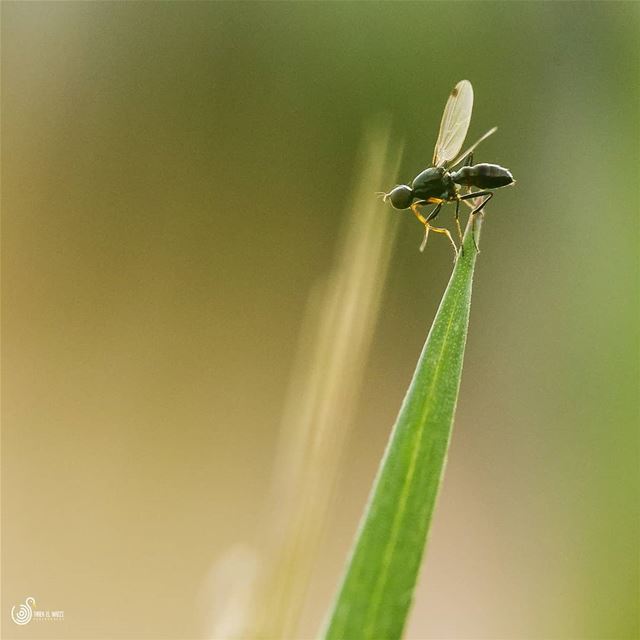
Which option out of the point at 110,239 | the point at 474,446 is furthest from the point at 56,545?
the point at 474,446

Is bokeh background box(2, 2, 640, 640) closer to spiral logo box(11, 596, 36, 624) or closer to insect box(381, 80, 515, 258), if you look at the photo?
spiral logo box(11, 596, 36, 624)

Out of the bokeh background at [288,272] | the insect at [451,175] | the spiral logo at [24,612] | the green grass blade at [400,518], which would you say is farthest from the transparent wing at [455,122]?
the spiral logo at [24,612]

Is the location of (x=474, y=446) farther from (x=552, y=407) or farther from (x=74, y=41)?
(x=74, y=41)

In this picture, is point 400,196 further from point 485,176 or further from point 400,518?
point 400,518

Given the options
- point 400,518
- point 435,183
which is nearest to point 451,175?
point 435,183

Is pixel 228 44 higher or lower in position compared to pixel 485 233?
higher
